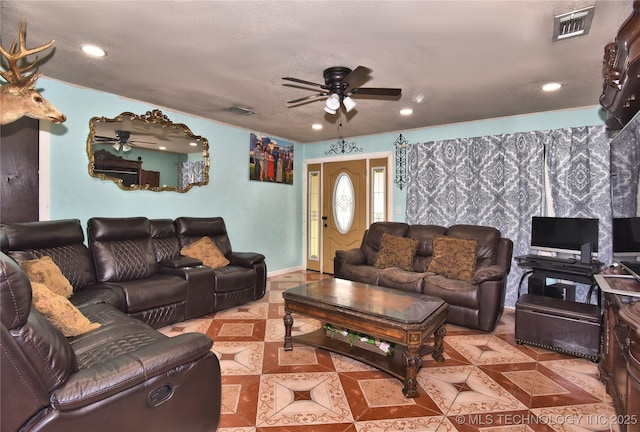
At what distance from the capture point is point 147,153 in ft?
13.3

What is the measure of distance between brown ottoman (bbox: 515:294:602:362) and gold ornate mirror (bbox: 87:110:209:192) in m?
4.06

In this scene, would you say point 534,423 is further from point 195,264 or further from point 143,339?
point 195,264

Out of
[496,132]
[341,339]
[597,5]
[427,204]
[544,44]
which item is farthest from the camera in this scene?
[427,204]

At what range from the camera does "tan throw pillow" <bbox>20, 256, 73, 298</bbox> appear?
2473 millimetres

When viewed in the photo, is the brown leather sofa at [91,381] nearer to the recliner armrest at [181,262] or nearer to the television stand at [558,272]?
the recliner armrest at [181,262]

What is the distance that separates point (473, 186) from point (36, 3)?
4.57 metres

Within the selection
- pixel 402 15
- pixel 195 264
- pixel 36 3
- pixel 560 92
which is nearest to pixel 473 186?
pixel 560 92

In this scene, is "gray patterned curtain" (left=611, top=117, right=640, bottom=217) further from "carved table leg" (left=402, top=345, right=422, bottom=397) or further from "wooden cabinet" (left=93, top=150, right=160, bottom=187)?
"wooden cabinet" (left=93, top=150, right=160, bottom=187)

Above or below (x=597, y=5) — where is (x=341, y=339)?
below

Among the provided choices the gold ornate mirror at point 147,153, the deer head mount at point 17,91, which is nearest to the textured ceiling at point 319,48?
the deer head mount at point 17,91

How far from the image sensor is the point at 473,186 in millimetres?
4445

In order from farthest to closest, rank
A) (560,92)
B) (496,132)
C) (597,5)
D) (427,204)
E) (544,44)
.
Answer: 1. (427,204)
2. (496,132)
3. (560,92)
4. (544,44)
5. (597,5)

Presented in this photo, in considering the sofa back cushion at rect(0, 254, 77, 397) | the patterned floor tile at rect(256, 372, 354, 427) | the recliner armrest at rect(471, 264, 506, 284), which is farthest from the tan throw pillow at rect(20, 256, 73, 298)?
the recliner armrest at rect(471, 264, 506, 284)

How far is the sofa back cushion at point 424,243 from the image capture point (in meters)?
4.26
